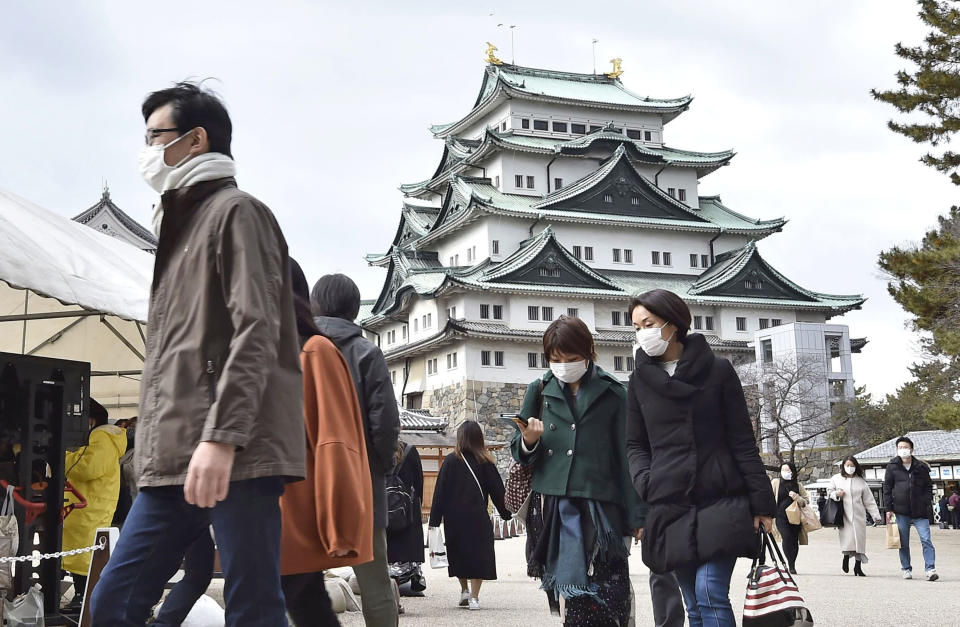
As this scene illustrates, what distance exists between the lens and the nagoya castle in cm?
4191

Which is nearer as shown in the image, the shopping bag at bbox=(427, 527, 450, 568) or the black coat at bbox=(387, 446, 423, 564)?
the black coat at bbox=(387, 446, 423, 564)

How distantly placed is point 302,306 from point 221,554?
1.33 meters

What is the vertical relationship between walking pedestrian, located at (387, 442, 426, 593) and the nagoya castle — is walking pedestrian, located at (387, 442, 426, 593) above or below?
below

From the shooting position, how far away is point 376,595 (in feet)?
13.8

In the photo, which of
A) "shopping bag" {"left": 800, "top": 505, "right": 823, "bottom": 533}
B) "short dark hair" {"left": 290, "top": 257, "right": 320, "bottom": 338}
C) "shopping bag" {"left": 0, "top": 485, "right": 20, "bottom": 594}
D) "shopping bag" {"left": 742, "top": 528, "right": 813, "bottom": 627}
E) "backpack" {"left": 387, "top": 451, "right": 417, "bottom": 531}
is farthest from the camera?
"shopping bag" {"left": 800, "top": 505, "right": 823, "bottom": 533}

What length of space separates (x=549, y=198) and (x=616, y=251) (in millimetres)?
4249

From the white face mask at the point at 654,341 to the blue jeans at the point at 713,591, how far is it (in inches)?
38.5

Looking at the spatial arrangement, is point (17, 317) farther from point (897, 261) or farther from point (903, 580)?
point (897, 261)

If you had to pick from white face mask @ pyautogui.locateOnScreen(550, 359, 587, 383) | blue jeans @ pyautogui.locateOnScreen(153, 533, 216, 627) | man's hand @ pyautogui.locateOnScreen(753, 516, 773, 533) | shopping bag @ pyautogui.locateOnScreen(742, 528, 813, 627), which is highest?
white face mask @ pyautogui.locateOnScreen(550, 359, 587, 383)

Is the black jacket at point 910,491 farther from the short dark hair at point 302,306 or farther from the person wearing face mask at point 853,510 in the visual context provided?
the short dark hair at point 302,306

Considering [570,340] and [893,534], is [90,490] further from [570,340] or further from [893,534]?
[893,534]

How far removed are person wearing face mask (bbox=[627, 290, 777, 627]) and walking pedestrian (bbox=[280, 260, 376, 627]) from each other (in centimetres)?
154

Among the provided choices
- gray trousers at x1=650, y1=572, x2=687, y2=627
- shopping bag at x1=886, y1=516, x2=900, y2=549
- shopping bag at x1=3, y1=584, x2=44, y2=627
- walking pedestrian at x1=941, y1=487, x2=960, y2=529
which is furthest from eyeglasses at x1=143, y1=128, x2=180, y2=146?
walking pedestrian at x1=941, y1=487, x2=960, y2=529

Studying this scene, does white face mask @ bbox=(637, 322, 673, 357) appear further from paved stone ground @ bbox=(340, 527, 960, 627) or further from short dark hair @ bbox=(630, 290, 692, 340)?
paved stone ground @ bbox=(340, 527, 960, 627)
